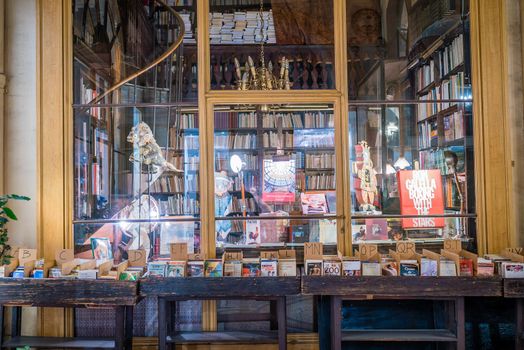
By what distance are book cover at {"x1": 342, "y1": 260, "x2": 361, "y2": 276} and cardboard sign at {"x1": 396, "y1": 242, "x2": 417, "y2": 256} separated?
0.39m

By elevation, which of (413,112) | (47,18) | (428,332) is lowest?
(428,332)

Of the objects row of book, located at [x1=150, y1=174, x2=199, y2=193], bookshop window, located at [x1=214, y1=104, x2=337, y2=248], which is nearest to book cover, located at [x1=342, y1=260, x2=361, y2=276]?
bookshop window, located at [x1=214, y1=104, x2=337, y2=248]

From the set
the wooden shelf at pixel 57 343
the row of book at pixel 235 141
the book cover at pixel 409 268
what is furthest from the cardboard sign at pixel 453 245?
the wooden shelf at pixel 57 343

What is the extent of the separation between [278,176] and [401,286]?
1307 mm

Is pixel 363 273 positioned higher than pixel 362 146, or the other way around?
pixel 362 146

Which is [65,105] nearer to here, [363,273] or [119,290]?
[119,290]

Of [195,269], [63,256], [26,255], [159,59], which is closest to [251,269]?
[195,269]

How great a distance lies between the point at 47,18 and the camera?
3.50 m

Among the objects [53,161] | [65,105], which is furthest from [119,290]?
[65,105]

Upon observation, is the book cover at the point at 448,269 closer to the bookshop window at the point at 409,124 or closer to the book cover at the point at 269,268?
the bookshop window at the point at 409,124

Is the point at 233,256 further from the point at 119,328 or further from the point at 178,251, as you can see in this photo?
the point at 119,328

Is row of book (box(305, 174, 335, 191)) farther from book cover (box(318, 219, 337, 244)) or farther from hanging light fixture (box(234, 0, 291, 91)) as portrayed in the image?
hanging light fixture (box(234, 0, 291, 91))

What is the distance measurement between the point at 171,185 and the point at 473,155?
7.83 ft

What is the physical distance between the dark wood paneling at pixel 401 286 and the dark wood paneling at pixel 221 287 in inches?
5.8
